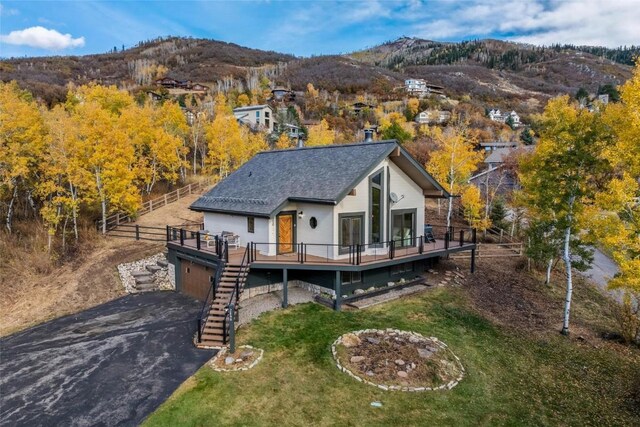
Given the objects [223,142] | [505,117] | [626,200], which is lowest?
[626,200]

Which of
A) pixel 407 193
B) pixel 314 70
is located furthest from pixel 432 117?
pixel 314 70

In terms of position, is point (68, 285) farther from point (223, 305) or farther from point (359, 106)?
point (359, 106)

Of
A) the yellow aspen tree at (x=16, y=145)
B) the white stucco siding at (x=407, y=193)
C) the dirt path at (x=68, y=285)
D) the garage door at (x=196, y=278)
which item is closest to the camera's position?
the dirt path at (x=68, y=285)

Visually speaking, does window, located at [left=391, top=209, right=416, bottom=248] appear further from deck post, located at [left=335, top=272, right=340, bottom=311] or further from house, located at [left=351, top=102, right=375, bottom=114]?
house, located at [left=351, top=102, right=375, bottom=114]

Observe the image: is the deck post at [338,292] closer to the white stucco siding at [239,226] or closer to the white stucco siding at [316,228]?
the white stucco siding at [316,228]

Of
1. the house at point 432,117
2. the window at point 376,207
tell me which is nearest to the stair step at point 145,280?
the window at point 376,207

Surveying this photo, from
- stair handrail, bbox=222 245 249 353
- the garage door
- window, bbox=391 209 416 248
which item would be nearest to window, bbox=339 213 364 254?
window, bbox=391 209 416 248
